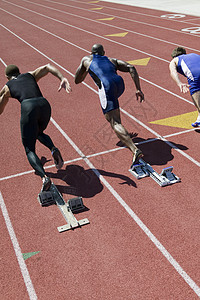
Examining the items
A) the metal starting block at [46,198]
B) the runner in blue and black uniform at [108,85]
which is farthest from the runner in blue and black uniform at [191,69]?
the metal starting block at [46,198]

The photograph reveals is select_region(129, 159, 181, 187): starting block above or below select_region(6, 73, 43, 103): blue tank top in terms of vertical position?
below

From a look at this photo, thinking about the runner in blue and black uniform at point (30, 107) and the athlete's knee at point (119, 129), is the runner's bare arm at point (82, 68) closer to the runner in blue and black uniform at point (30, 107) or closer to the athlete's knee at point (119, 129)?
the runner in blue and black uniform at point (30, 107)

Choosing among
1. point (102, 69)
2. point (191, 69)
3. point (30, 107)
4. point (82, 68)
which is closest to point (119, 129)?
point (102, 69)

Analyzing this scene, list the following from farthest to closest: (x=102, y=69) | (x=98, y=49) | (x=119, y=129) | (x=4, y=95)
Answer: (x=98, y=49) → (x=102, y=69) → (x=119, y=129) → (x=4, y=95)

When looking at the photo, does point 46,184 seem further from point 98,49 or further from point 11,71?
point 98,49

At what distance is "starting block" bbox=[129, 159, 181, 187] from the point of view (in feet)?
17.9

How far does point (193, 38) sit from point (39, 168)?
12.0 metres

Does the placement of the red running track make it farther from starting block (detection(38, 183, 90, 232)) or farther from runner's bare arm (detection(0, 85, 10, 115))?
runner's bare arm (detection(0, 85, 10, 115))

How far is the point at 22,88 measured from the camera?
5.30 metres

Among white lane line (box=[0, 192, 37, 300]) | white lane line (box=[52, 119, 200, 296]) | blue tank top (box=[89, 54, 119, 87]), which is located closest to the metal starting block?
white lane line (box=[0, 192, 37, 300])

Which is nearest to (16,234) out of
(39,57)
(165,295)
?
(165,295)

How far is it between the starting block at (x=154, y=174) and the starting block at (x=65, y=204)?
1.22 metres

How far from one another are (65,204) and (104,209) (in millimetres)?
582

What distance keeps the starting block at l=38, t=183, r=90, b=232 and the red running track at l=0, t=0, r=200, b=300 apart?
0.33ft
